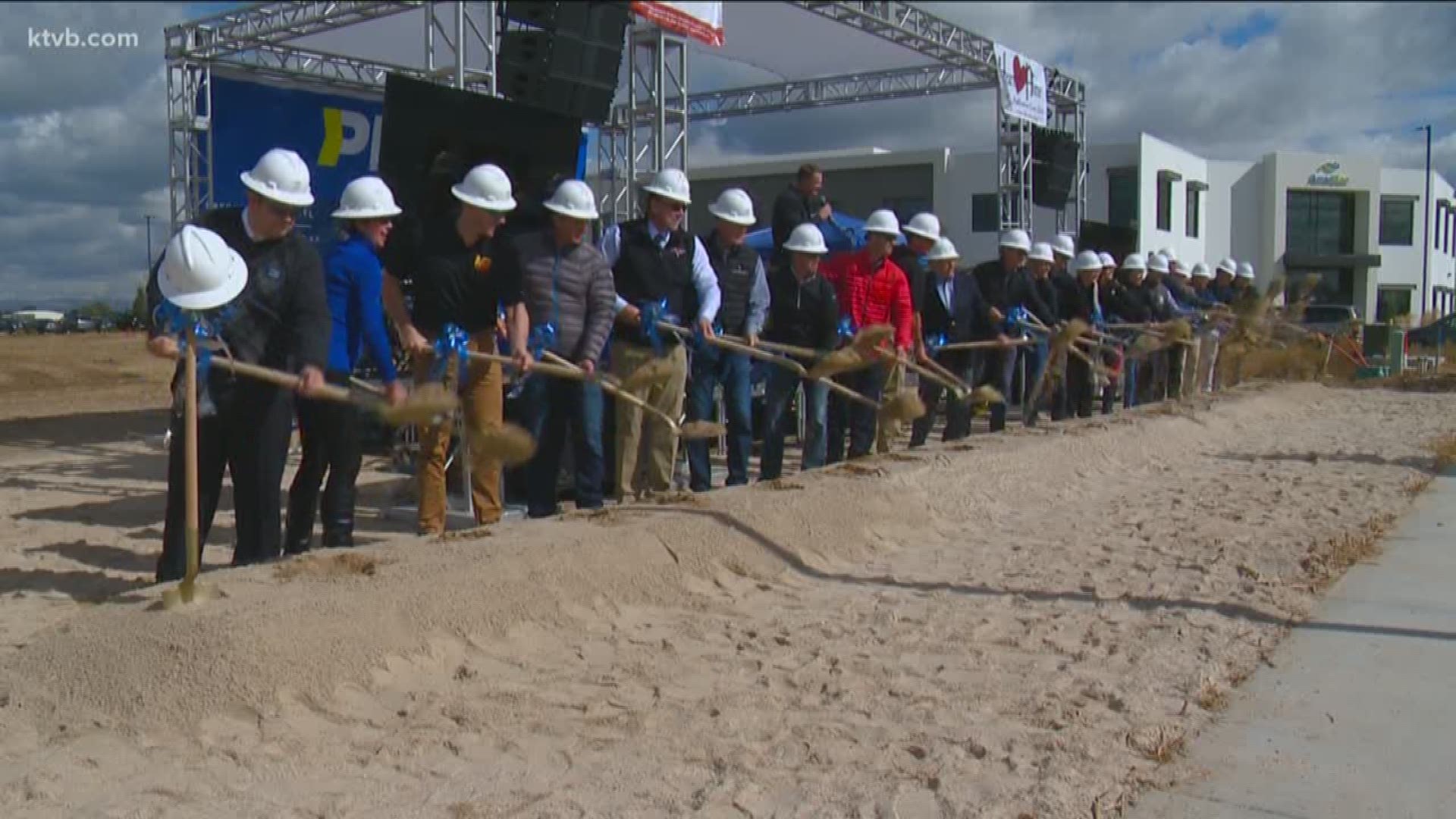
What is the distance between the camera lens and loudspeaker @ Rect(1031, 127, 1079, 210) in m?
18.4

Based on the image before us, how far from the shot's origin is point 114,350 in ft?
104

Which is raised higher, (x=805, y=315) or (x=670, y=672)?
(x=805, y=315)

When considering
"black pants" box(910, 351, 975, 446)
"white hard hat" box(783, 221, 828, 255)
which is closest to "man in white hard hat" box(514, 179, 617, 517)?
"white hard hat" box(783, 221, 828, 255)

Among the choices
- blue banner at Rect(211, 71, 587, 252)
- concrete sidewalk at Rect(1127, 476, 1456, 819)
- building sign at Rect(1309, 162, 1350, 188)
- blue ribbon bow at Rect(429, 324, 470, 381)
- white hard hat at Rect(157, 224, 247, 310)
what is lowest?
concrete sidewalk at Rect(1127, 476, 1456, 819)

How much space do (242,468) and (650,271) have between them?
8.81 ft

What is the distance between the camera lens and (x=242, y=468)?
5137mm

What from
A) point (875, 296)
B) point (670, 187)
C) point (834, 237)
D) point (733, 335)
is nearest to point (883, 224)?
point (875, 296)

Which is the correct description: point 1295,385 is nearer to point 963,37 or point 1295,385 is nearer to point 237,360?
point 963,37

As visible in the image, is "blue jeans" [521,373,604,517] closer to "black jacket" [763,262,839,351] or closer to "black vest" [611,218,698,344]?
"black vest" [611,218,698,344]

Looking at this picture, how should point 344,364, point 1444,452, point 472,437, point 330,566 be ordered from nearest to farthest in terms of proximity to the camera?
1. point 330,566
2. point 344,364
3. point 472,437
4. point 1444,452

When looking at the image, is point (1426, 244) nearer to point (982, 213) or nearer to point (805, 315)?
point (982, 213)

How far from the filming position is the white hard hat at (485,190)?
19.2 feet

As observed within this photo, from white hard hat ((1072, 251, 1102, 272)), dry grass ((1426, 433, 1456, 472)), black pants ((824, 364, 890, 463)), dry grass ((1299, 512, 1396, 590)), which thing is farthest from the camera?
white hard hat ((1072, 251, 1102, 272))

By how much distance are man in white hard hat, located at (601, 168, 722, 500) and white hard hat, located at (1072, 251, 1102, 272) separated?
667 centimetres
